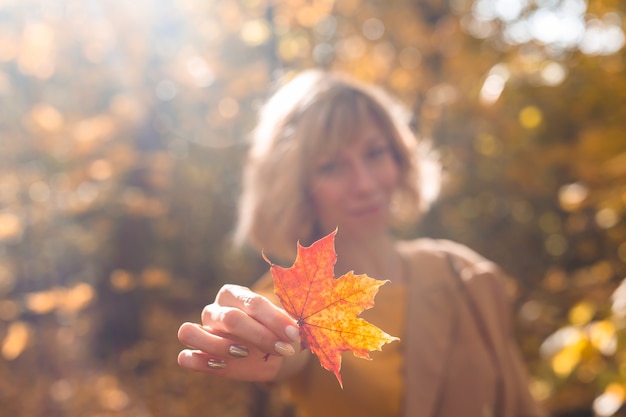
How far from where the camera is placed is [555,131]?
9.90ft

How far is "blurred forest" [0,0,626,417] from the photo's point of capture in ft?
8.58

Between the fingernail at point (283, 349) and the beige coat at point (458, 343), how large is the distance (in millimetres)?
1055

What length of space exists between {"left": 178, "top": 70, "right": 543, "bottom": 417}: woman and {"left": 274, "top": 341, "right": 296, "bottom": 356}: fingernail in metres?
0.76

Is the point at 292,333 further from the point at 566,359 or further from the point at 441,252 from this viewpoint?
the point at 441,252

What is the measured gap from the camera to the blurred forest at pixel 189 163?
103 inches

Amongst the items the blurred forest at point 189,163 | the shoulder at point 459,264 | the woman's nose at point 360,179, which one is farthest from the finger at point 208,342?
the blurred forest at point 189,163

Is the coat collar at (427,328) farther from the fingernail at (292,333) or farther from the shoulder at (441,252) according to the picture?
the fingernail at (292,333)

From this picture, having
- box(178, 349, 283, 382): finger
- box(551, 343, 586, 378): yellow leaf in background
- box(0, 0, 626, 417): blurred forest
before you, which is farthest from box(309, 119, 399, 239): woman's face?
box(0, 0, 626, 417): blurred forest

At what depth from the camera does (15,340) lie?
2.41 m

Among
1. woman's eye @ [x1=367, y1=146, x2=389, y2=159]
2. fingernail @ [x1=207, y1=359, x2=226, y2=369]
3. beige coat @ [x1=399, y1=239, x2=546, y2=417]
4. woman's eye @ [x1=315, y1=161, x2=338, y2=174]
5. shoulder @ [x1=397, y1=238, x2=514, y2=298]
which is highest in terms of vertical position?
woman's eye @ [x1=367, y1=146, x2=389, y2=159]

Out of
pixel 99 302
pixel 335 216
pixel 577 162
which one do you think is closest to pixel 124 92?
pixel 99 302

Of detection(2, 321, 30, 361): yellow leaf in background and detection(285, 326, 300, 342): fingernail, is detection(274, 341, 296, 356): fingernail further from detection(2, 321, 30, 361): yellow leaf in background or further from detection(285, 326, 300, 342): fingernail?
detection(2, 321, 30, 361): yellow leaf in background

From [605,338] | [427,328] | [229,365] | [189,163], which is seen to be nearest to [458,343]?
[427,328]

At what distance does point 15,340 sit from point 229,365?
207 cm
